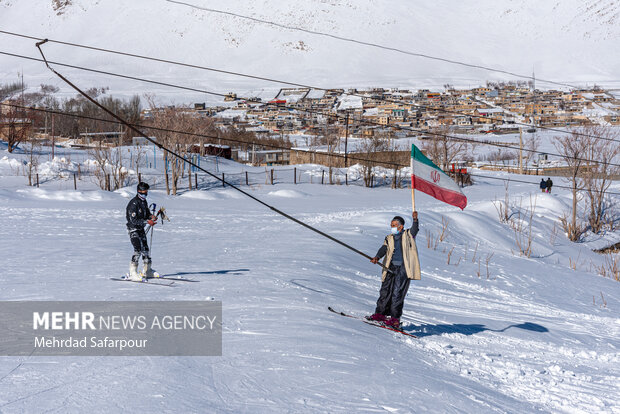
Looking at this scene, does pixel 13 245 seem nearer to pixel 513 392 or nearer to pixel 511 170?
pixel 513 392

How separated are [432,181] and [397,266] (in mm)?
2344

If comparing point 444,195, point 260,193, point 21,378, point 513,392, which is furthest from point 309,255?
point 260,193

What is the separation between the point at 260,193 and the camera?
36344 mm

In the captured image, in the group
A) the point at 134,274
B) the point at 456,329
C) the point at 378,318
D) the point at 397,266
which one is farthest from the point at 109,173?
the point at 397,266

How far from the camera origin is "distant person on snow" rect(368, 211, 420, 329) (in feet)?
28.8

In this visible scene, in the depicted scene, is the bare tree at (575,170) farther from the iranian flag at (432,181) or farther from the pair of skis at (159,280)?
the pair of skis at (159,280)

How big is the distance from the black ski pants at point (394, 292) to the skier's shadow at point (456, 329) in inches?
27.6

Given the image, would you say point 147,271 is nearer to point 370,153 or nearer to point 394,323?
point 394,323

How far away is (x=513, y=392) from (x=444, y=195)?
13.5ft

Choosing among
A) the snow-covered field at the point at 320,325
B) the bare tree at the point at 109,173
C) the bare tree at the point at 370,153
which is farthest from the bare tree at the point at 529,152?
the snow-covered field at the point at 320,325

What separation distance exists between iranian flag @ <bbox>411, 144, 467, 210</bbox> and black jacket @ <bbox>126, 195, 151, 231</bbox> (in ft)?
15.8

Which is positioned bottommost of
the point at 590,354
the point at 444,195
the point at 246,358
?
the point at 590,354

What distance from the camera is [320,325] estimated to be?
336 inches

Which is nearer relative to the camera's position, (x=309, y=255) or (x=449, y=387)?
(x=449, y=387)
